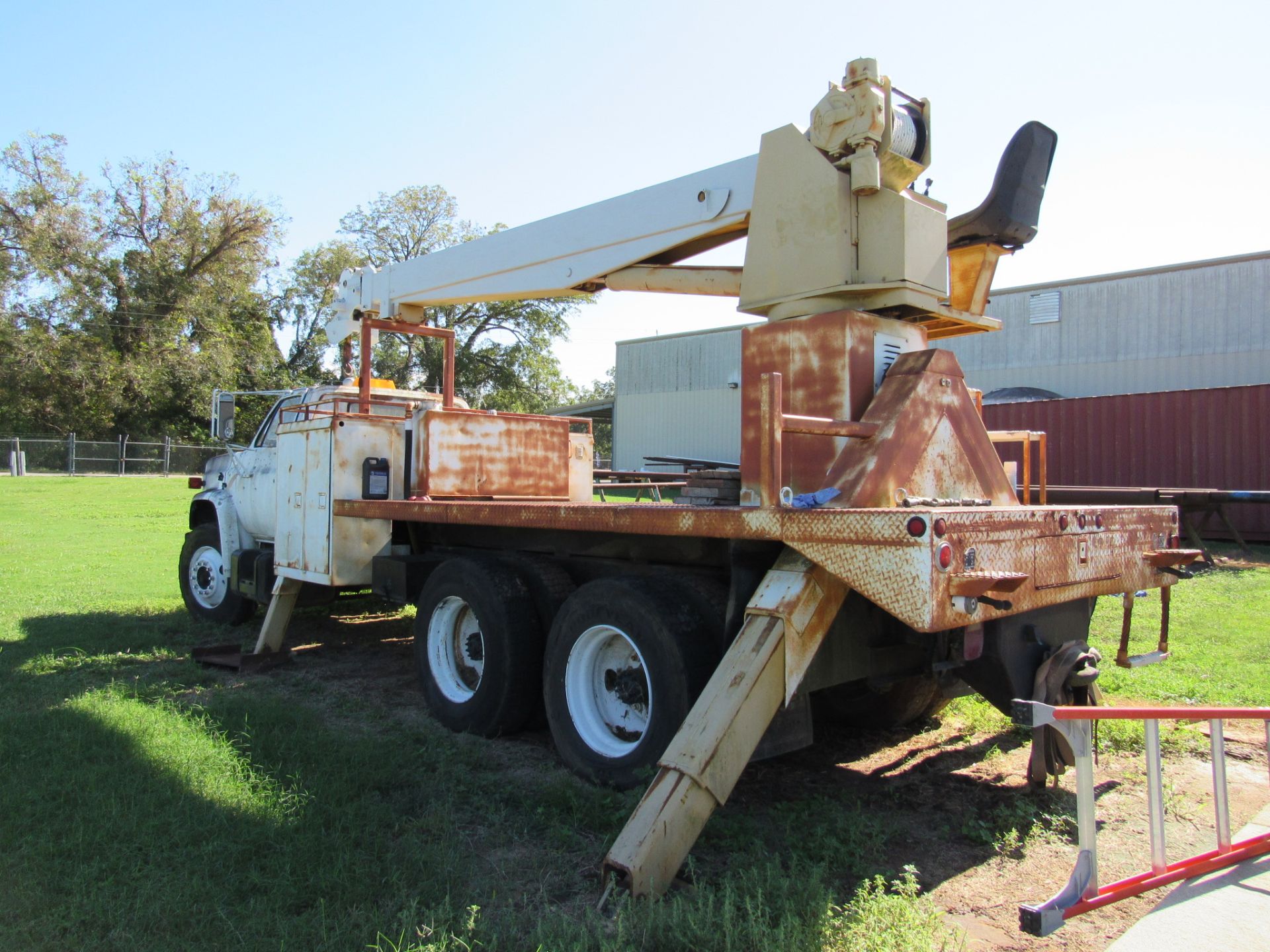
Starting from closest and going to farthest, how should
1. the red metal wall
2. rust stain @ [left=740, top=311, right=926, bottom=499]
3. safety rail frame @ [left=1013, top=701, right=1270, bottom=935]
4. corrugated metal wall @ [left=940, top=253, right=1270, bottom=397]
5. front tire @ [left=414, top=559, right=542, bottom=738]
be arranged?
safety rail frame @ [left=1013, top=701, right=1270, bottom=935], rust stain @ [left=740, top=311, right=926, bottom=499], front tire @ [left=414, top=559, right=542, bottom=738], the red metal wall, corrugated metal wall @ [left=940, top=253, right=1270, bottom=397]

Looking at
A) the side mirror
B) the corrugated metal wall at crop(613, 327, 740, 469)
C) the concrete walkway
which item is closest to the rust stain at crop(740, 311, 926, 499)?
the concrete walkway

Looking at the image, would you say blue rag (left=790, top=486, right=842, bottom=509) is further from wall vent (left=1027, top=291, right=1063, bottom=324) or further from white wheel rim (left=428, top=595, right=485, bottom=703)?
wall vent (left=1027, top=291, right=1063, bottom=324)

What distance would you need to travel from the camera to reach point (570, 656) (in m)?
4.43

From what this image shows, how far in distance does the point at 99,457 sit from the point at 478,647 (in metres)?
32.7

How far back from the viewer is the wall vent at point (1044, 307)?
23.3 meters

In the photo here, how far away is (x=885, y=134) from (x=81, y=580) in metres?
10.6

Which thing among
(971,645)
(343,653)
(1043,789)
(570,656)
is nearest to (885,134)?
(971,645)

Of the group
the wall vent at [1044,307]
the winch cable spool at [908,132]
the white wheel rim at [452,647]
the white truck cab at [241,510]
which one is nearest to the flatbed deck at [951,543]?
the white wheel rim at [452,647]

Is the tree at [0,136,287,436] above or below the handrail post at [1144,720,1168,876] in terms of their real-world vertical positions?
above

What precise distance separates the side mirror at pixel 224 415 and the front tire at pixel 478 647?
3.38 m

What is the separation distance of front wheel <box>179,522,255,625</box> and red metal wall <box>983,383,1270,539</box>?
11.3 metres

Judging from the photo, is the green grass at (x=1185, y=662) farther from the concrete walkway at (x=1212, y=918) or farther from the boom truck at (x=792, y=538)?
the concrete walkway at (x=1212, y=918)

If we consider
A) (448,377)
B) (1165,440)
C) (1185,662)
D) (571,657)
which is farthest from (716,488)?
(1165,440)

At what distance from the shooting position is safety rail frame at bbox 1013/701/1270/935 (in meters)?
2.67
